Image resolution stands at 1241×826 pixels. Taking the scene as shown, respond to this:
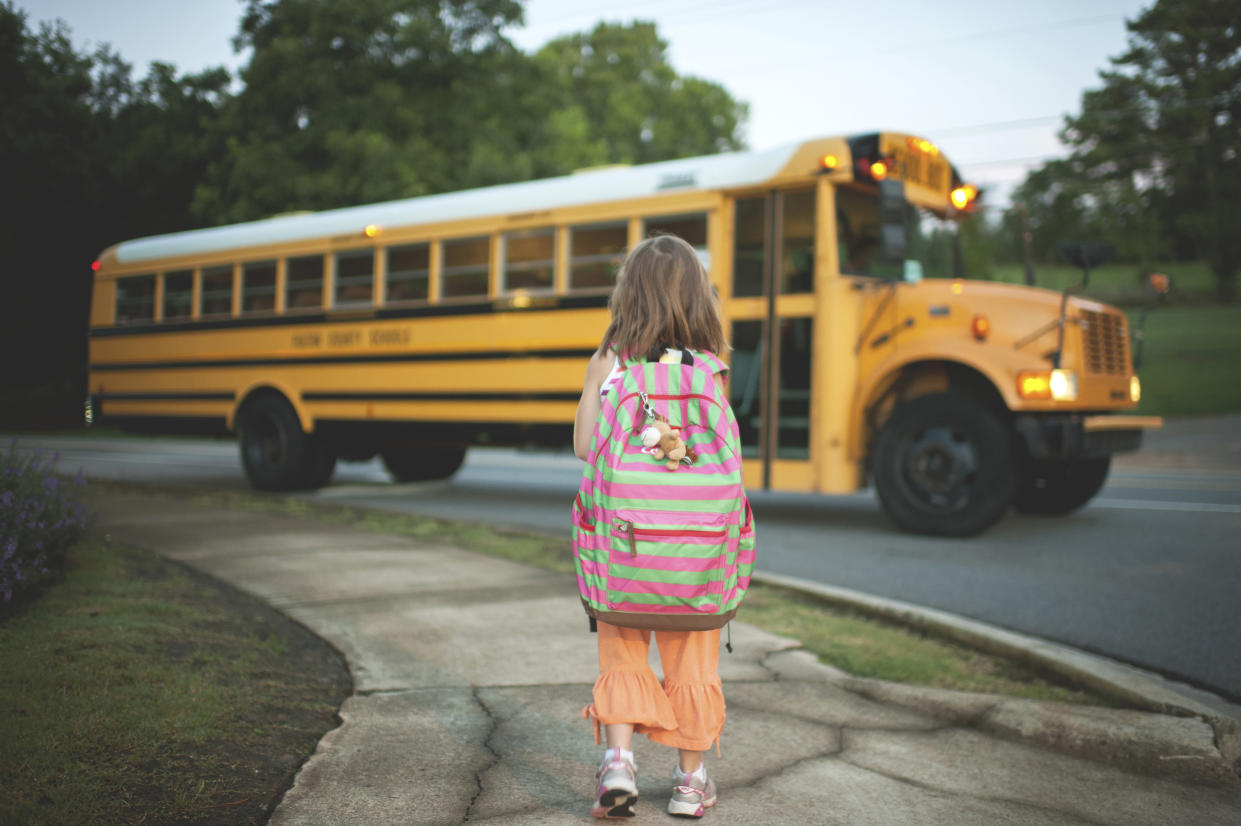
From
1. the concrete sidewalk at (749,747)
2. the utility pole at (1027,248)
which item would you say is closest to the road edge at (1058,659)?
the concrete sidewalk at (749,747)

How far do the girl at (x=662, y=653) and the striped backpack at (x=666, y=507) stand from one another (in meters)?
0.11

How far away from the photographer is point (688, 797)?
103 inches

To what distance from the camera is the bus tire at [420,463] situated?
11.8 meters

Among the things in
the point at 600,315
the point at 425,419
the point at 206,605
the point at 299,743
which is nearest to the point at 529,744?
the point at 299,743

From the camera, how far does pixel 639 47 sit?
49281 mm

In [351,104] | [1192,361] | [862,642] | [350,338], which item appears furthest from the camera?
[1192,361]

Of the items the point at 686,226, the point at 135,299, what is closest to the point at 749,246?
the point at 686,226

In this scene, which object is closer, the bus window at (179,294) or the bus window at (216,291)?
the bus window at (216,291)

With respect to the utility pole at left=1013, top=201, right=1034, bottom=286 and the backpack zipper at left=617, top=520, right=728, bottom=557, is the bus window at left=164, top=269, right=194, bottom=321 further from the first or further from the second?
the backpack zipper at left=617, top=520, right=728, bottom=557

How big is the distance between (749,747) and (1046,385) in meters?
4.46

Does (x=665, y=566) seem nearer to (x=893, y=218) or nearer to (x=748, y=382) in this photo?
(x=893, y=218)

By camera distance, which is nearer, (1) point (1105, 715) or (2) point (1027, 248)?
(1) point (1105, 715)

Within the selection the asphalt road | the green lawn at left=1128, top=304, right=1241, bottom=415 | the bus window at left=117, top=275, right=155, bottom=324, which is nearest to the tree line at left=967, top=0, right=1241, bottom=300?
the green lawn at left=1128, top=304, right=1241, bottom=415

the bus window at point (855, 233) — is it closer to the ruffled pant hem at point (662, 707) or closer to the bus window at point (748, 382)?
the bus window at point (748, 382)
